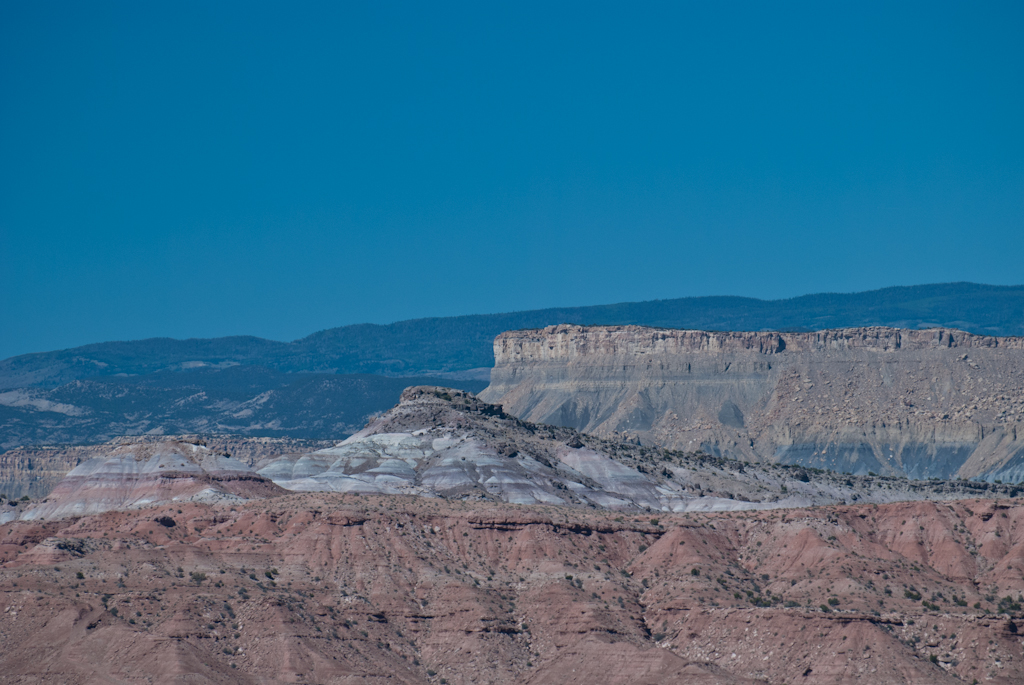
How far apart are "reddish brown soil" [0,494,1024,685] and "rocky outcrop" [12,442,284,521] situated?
15.5m

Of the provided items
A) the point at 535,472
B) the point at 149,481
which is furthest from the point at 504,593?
the point at 149,481

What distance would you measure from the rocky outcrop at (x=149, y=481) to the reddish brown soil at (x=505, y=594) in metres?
15.5

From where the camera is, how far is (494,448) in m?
125

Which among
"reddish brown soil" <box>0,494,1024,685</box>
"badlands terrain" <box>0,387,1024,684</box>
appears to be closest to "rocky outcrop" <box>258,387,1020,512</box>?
"badlands terrain" <box>0,387,1024,684</box>

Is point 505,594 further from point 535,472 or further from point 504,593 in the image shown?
point 535,472

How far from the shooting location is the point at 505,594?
8406cm

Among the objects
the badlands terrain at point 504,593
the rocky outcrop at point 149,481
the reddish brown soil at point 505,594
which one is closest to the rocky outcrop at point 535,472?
the rocky outcrop at point 149,481

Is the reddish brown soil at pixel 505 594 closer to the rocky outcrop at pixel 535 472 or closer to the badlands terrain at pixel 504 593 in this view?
the badlands terrain at pixel 504 593

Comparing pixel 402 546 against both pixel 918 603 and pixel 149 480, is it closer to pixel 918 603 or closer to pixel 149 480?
pixel 918 603

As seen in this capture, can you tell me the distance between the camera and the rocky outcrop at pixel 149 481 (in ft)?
372

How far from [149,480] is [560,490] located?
27.3 meters

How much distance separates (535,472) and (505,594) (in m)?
37.3

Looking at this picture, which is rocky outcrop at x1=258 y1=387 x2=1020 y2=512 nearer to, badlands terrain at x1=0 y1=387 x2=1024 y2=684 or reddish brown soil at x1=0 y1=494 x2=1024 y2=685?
badlands terrain at x1=0 y1=387 x2=1024 y2=684

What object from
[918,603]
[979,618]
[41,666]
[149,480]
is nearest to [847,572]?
[918,603]
